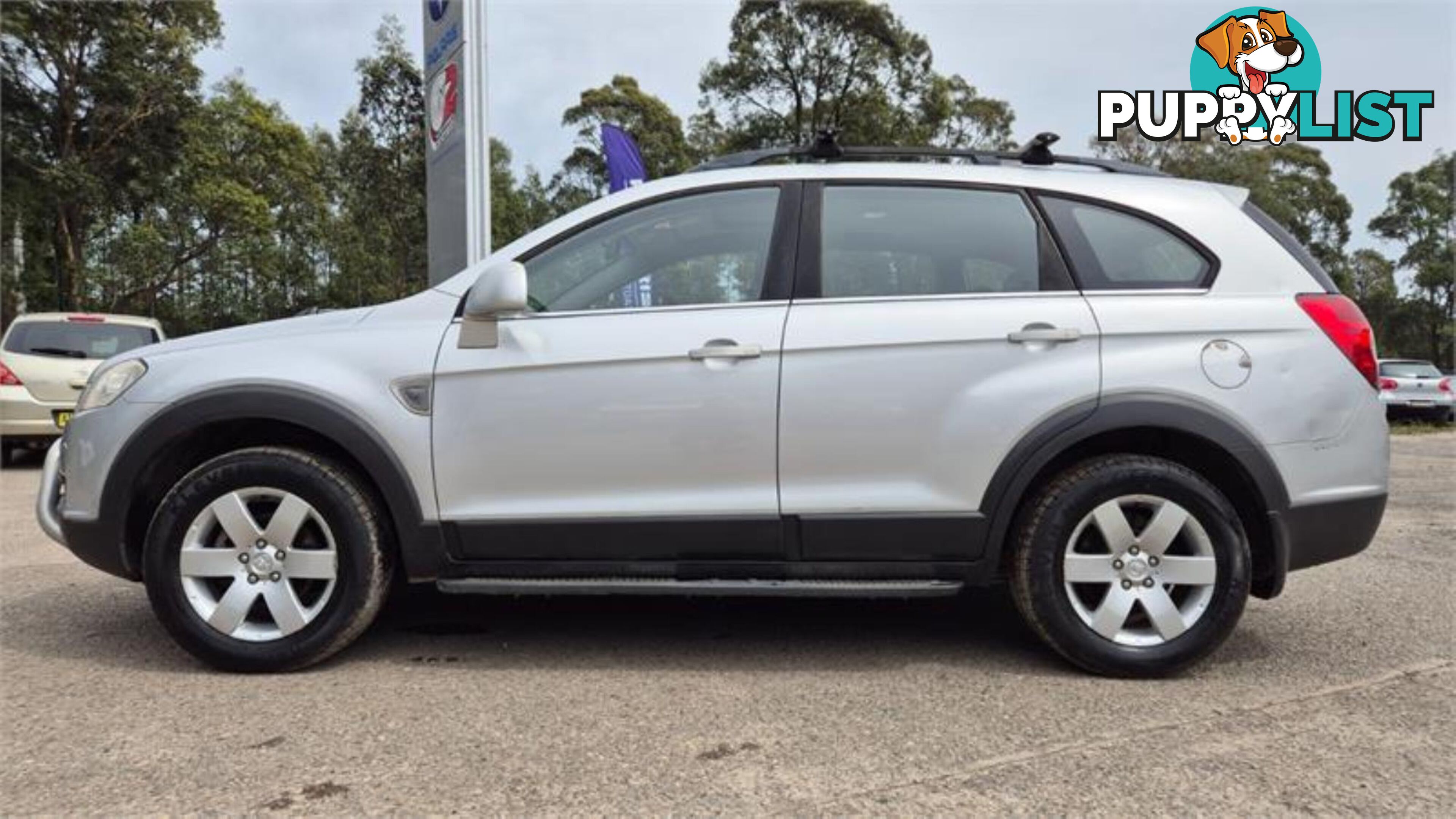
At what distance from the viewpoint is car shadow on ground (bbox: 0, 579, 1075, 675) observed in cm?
331

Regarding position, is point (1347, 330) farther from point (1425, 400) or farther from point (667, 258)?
point (1425, 400)

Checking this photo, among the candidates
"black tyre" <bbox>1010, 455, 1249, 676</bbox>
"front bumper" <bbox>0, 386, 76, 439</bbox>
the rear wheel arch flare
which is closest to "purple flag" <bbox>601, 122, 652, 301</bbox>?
"front bumper" <bbox>0, 386, 76, 439</bbox>

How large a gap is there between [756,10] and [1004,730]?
24561mm

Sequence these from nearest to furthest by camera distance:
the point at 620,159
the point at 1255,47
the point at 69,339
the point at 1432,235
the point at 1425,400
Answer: the point at 69,339 < the point at 620,159 < the point at 1255,47 < the point at 1425,400 < the point at 1432,235

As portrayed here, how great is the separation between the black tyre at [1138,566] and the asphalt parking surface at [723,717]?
132 millimetres

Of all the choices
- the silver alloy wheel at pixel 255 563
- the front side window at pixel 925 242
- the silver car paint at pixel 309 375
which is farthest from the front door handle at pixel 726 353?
the silver alloy wheel at pixel 255 563

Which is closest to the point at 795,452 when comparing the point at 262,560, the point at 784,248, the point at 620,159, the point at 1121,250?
the point at 784,248

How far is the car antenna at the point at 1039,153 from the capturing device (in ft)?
11.7

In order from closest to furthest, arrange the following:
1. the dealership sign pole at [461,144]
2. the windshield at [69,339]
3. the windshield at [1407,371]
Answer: the dealership sign pole at [461,144] → the windshield at [69,339] → the windshield at [1407,371]

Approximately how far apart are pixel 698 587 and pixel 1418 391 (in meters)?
19.7

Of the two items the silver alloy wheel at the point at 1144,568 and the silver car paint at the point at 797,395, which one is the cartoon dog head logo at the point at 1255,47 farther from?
the silver alloy wheel at the point at 1144,568

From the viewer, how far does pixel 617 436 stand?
313 centimetres

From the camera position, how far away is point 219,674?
320 cm

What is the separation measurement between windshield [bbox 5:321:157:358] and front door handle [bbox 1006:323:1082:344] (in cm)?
887
